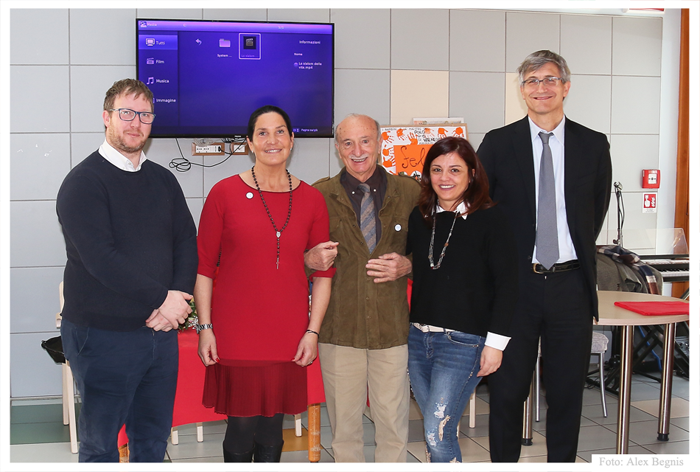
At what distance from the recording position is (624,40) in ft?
16.2

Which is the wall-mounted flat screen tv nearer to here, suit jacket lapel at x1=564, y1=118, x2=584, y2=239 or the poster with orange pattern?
the poster with orange pattern

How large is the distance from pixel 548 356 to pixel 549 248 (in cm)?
42

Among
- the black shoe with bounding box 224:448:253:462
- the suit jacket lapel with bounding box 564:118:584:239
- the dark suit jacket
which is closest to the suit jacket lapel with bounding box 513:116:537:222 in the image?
the dark suit jacket

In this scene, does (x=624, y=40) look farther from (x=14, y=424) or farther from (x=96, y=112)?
(x=14, y=424)

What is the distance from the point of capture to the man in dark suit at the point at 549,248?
87.6 inches

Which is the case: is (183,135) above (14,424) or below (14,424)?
above

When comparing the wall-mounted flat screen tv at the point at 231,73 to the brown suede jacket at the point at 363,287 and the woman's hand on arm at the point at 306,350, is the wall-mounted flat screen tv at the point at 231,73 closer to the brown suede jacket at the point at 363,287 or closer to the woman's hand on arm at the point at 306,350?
the brown suede jacket at the point at 363,287

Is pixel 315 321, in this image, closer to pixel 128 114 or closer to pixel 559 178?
pixel 128 114

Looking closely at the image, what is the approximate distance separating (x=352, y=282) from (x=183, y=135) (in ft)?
8.02

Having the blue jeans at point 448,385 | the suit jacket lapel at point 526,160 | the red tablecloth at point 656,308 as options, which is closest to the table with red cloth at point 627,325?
the red tablecloth at point 656,308

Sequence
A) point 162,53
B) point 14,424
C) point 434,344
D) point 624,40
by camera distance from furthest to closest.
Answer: point 624,40 → point 162,53 → point 14,424 → point 434,344

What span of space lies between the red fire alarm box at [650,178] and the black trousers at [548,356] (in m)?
3.27

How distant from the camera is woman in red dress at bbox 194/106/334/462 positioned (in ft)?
6.87

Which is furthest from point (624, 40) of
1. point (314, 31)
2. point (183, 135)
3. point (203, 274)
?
point (203, 274)
